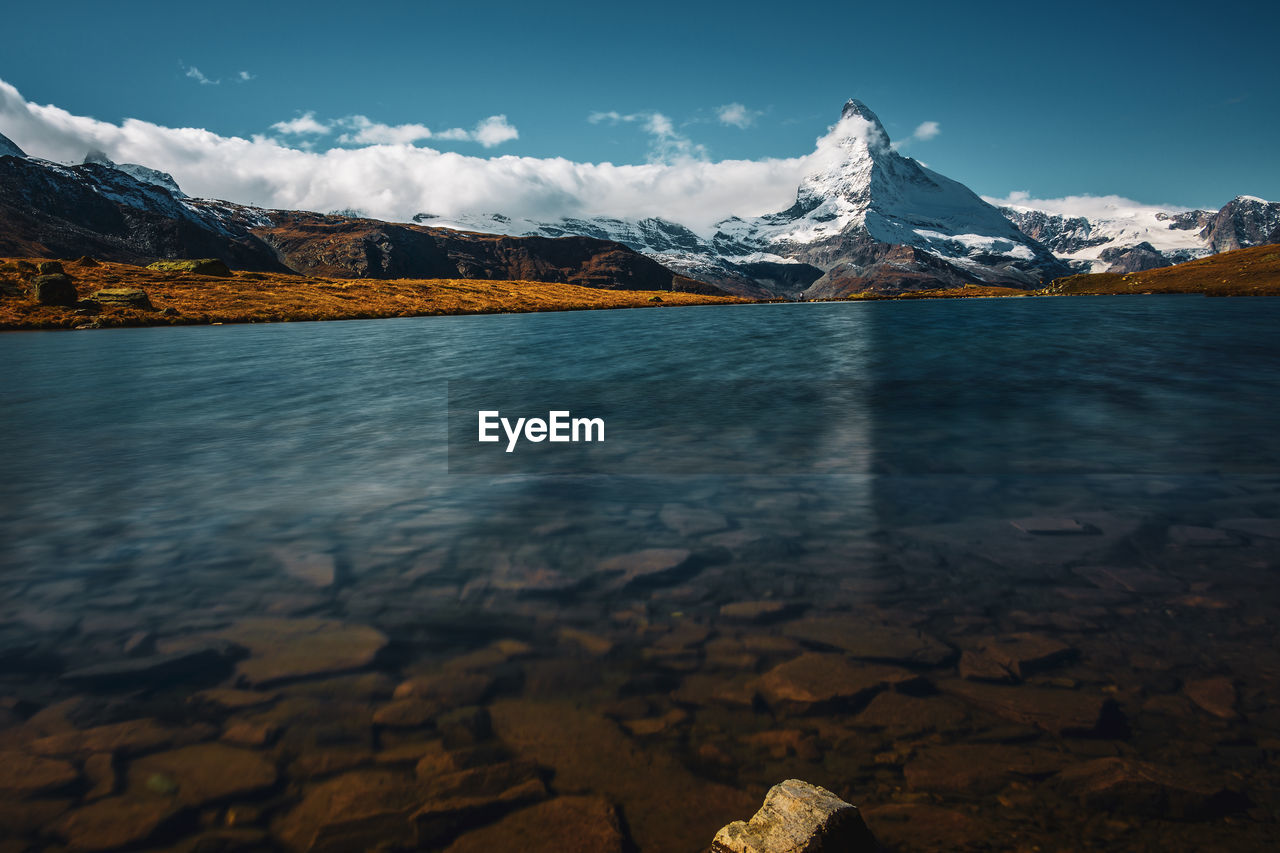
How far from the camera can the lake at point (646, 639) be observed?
4.73 metres

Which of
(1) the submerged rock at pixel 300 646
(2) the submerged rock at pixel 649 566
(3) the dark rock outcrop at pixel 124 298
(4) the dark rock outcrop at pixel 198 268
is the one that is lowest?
(1) the submerged rock at pixel 300 646

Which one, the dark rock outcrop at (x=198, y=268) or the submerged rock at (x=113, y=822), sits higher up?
the dark rock outcrop at (x=198, y=268)

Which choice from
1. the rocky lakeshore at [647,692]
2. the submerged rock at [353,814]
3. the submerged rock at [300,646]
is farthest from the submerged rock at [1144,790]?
the submerged rock at [300,646]

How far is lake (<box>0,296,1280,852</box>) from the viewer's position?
15.5ft

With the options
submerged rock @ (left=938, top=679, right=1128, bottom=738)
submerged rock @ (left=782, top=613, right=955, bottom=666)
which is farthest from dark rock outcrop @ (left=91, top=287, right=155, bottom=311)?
submerged rock @ (left=938, top=679, right=1128, bottom=738)

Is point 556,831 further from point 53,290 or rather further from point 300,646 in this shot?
point 53,290

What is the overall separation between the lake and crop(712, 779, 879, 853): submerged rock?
1.34 ft

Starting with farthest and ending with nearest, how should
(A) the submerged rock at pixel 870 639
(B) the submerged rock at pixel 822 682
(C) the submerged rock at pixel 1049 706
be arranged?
(A) the submerged rock at pixel 870 639 < (B) the submerged rock at pixel 822 682 < (C) the submerged rock at pixel 1049 706

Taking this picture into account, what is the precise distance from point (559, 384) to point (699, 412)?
10692 millimetres

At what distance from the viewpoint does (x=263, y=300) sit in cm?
10831

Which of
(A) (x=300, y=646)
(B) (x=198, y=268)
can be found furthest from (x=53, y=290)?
(A) (x=300, y=646)

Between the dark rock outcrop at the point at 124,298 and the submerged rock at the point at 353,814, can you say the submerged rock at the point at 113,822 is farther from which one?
the dark rock outcrop at the point at 124,298

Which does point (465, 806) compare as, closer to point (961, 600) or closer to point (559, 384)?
point (961, 600)

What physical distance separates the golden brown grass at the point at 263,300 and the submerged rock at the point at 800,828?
97.1 meters
